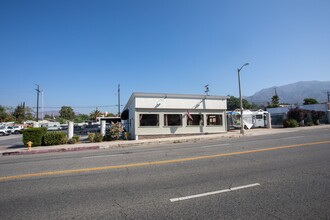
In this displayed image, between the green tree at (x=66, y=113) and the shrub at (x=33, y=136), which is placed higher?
the green tree at (x=66, y=113)

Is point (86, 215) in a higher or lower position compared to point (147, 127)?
lower

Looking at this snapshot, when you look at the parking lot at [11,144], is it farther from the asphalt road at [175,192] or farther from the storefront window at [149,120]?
the asphalt road at [175,192]

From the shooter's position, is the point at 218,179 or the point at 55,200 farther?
the point at 218,179

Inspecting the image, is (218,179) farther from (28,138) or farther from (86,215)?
(28,138)

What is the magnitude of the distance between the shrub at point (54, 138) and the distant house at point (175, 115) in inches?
271

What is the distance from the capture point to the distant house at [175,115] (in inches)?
833

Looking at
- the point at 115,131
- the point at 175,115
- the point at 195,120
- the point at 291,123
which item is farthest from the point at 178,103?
the point at 291,123

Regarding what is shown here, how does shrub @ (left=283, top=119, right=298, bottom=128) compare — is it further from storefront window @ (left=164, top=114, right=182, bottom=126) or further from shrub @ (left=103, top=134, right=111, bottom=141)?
shrub @ (left=103, top=134, right=111, bottom=141)

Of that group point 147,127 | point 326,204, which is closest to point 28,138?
point 147,127

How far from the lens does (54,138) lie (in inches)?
731

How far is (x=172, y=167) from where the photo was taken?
7.34 meters

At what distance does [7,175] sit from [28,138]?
1282 cm

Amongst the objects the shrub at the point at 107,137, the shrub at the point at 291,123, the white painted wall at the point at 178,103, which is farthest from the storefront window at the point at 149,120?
the shrub at the point at 291,123

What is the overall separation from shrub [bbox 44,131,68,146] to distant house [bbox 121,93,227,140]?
6.88 meters
